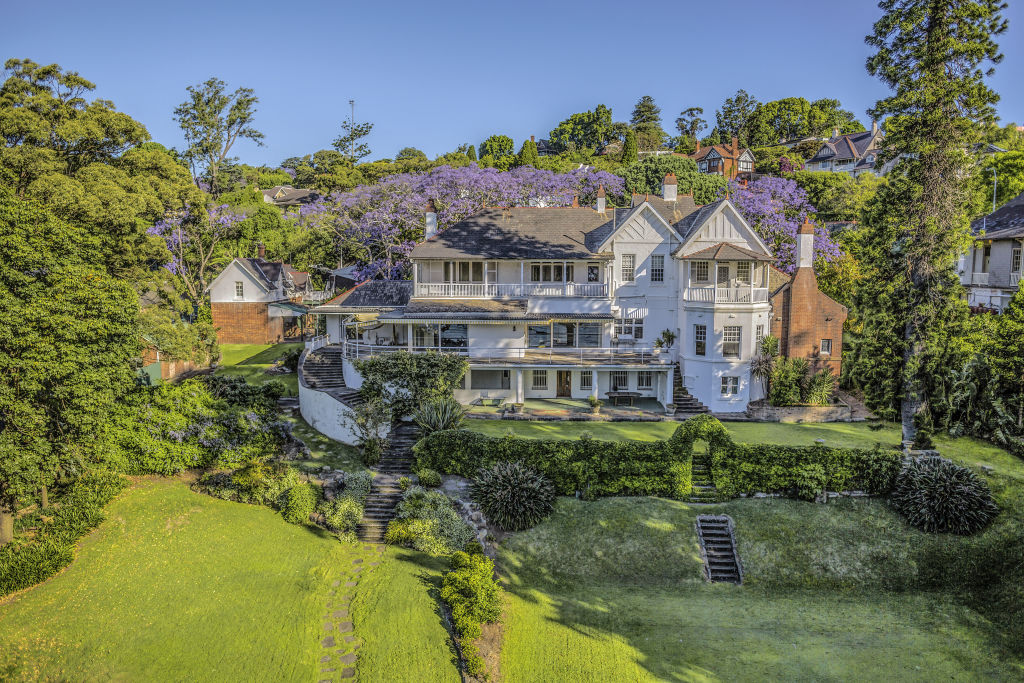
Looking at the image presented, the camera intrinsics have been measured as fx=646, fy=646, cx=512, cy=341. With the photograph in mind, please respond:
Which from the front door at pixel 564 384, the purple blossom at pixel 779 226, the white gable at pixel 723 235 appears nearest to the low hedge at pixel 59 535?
the front door at pixel 564 384

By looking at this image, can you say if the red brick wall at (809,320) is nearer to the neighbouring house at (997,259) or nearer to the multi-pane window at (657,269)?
the multi-pane window at (657,269)

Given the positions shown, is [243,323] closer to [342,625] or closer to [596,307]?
[596,307]

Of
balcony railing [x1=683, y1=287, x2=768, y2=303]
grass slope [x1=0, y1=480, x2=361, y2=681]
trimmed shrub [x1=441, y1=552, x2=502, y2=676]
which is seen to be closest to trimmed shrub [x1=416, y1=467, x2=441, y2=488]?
grass slope [x1=0, y1=480, x2=361, y2=681]

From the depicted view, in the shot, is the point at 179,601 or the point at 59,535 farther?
the point at 59,535

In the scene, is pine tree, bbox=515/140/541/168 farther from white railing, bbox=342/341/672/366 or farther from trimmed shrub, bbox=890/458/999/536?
trimmed shrub, bbox=890/458/999/536

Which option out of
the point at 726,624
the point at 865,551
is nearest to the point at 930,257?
the point at 865,551

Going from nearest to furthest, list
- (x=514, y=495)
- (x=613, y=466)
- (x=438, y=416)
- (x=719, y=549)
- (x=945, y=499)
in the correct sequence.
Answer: (x=945, y=499) → (x=719, y=549) → (x=514, y=495) → (x=613, y=466) → (x=438, y=416)

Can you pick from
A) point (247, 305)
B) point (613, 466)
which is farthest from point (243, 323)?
point (613, 466)
